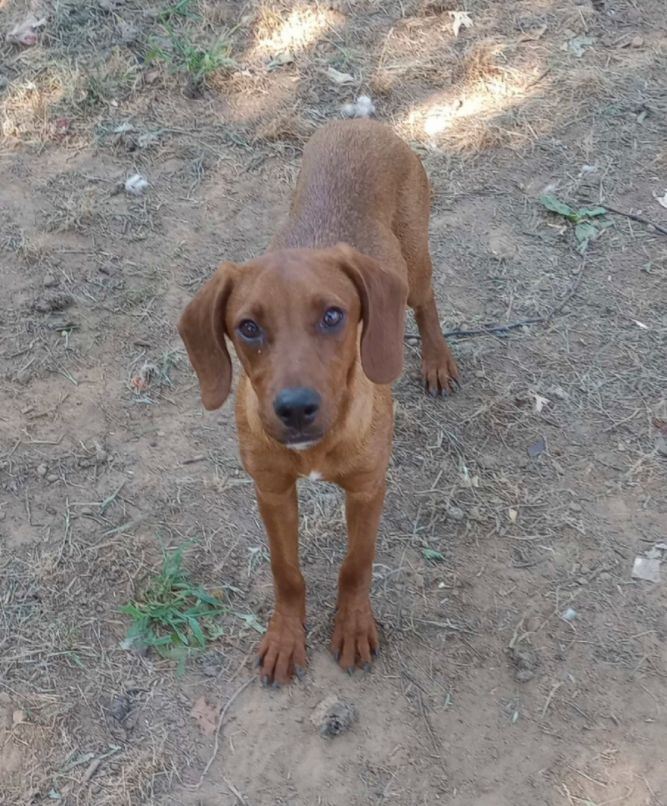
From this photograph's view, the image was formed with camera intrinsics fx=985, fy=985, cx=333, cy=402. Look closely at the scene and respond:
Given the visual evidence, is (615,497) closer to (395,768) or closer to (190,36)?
(395,768)

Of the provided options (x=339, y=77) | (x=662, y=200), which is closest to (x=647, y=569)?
(x=662, y=200)

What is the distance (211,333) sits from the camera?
3211 mm

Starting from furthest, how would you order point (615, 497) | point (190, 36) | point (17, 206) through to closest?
1. point (190, 36)
2. point (17, 206)
3. point (615, 497)

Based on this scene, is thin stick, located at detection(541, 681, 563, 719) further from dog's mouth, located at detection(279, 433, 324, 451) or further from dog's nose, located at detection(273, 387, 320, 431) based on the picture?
dog's nose, located at detection(273, 387, 320, 431)

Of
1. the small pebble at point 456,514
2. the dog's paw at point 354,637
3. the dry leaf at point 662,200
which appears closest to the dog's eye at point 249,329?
the dog's paw at point 354,637

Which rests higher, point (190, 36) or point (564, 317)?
point (190, 36)

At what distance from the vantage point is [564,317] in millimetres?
5227

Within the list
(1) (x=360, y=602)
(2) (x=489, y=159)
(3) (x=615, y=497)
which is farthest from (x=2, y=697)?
(2) (x=489, y=159)

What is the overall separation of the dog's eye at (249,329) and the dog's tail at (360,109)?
3901 mm

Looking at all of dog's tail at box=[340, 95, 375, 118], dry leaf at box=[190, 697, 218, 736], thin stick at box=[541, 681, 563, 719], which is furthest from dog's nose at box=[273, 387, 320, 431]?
dog's tail at box=[340, 95, 375, 118]

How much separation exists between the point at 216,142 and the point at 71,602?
3534mm

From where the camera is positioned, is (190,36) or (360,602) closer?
(360,602)

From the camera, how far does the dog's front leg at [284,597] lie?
11.6 ft

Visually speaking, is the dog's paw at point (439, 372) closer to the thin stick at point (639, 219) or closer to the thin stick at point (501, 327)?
the thin stick at point (501, 327)
